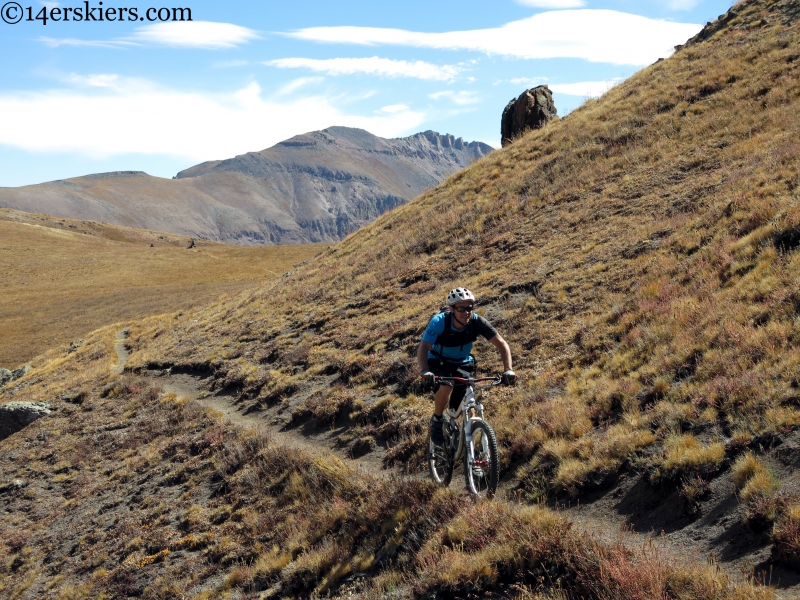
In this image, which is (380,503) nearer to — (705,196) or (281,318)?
(705,196)

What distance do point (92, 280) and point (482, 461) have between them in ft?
297

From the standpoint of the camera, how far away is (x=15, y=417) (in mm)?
25109

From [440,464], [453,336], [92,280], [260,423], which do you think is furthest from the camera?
[92,280]

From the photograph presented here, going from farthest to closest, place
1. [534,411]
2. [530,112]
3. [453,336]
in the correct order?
[530,112] < [534,411] < [453,336]

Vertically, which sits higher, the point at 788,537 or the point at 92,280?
the point at 92,280

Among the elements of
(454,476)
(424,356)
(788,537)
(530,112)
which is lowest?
(454,476)

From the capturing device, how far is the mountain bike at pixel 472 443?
7805mm

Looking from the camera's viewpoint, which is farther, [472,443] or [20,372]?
[20,372]

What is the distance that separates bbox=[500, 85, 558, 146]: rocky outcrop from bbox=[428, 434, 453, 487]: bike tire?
1404 inches

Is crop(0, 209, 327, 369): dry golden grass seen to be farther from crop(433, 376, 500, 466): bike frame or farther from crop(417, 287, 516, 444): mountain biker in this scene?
crop(433, 376, 500, 466): bike frame

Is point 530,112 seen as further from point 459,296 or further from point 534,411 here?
point 459,296

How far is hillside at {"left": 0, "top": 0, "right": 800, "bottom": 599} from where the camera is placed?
6867 millimetres

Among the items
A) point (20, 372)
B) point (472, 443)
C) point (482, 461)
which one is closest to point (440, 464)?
point (472, 443)

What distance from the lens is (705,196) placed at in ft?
58.7
